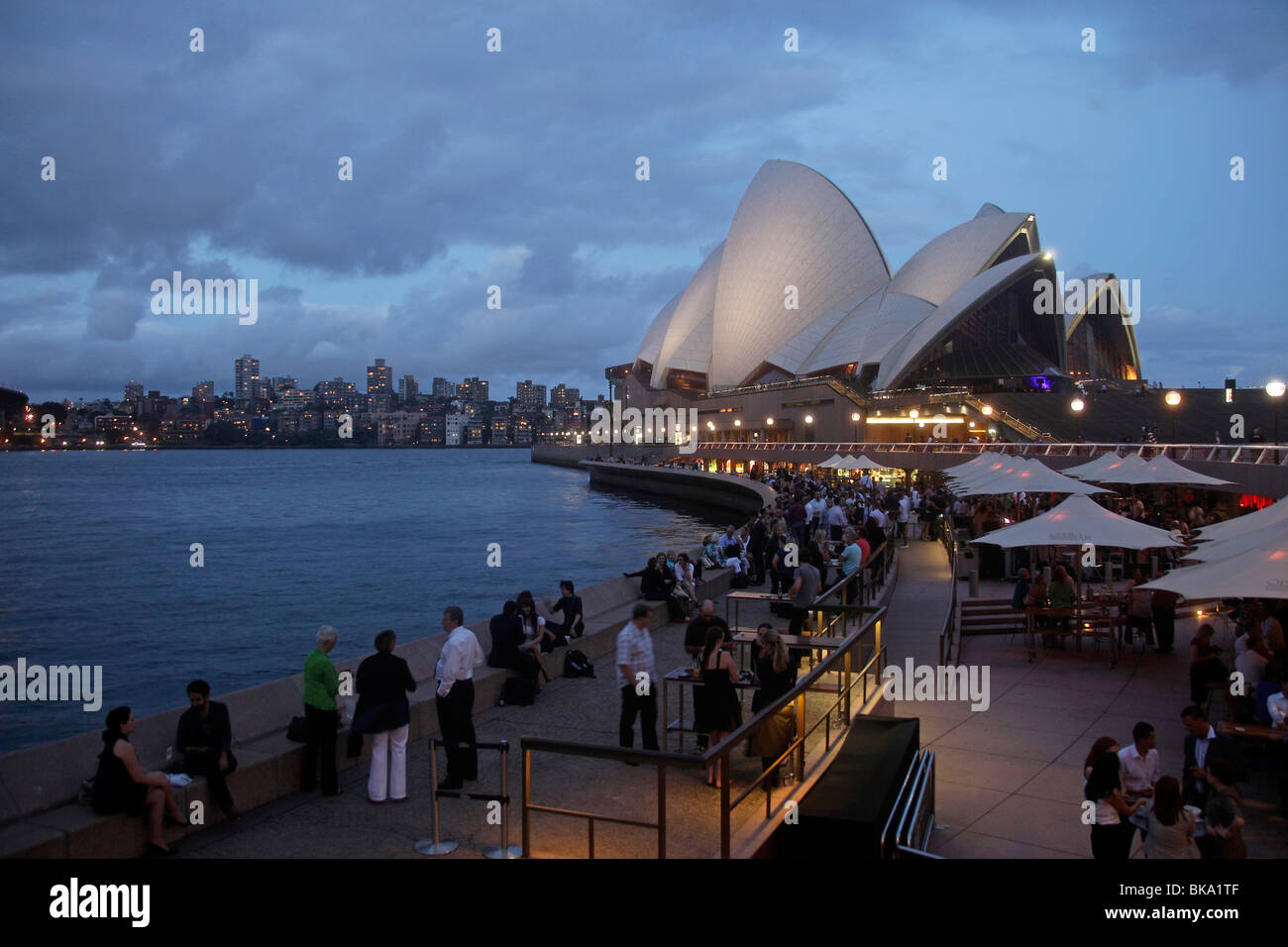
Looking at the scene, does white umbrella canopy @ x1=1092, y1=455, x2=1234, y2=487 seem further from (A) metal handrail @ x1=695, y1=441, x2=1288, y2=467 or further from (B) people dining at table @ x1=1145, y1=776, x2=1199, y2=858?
(B) people dining at table @ x1=1145, y1=776, x2=1199, y2=858

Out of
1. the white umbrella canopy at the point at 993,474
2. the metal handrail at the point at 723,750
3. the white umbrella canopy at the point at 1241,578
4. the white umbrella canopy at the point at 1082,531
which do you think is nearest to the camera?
the metal handrail at the point at 723,750

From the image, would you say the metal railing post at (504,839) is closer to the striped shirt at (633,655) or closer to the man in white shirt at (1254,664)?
the striped shirt at (633,655)

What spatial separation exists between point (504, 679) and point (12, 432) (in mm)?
228101

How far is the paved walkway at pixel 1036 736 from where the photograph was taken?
5.40m

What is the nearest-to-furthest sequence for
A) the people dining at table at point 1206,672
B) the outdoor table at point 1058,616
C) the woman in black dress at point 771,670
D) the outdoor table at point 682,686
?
the woman in black dress at point 771,670 < the outdoor table at point 682,686 < the people dining at table at point 1206,672 < the outdoor table at point 1058,616

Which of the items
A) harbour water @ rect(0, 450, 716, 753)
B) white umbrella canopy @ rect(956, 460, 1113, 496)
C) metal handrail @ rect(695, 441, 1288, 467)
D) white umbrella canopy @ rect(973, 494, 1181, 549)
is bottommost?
harbour water @ rect(0, 450, 716, 753)

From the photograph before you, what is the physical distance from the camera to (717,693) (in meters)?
5.94

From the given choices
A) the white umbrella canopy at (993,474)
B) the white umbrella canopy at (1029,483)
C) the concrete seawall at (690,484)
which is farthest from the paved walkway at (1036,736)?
the concrete seawall at (690,484)

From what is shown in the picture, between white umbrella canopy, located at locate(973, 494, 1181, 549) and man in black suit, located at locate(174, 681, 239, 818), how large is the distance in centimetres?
850

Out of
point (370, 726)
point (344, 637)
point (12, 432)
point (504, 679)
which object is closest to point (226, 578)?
point (344, 637)

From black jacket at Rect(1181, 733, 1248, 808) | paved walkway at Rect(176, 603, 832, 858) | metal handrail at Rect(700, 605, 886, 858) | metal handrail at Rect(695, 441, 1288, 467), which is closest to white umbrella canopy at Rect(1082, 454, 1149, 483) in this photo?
metal handrail at Rect(695, 441, 1288, 467)

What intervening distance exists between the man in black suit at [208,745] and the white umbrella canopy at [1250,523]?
8525 millimetres

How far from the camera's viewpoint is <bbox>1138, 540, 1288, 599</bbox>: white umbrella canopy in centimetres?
625

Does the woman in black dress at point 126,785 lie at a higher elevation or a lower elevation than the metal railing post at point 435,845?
higher
